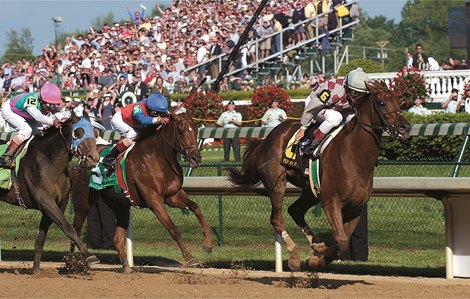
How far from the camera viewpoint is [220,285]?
365 inches

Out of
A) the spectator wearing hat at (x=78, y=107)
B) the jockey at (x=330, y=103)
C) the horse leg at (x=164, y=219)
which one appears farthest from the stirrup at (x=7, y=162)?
the spectator wearing hat at (x=78, y=107)

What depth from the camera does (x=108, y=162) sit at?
10.9 m

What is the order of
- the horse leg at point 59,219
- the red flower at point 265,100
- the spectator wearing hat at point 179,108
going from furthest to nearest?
the red flower at point 265,100 < the spectator wearing hat at point 179,108 < the horse leg at point 59,219

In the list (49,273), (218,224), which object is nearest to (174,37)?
(218,224)

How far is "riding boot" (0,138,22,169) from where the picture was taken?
→ 34.3 ft

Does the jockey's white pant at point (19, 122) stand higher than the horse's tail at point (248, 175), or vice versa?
the jockey's white pant at point (19, 122)

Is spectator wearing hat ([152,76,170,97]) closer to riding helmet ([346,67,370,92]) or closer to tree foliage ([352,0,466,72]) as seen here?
riding helmet ([346,67,370,92])

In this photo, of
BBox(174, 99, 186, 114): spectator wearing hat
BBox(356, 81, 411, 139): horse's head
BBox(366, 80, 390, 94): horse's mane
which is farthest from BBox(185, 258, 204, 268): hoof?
BBox(366, 80, 390, 94): horse's mane

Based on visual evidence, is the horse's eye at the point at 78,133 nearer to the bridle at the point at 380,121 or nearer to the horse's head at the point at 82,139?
the horse's head at the point at 82,139

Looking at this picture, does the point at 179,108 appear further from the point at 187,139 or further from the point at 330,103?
the point at 330,103

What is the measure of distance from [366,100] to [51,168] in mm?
3259

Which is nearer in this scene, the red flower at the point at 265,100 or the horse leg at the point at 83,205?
the horse leg at the point at 83,205

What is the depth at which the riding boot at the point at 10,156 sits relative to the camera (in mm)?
10461

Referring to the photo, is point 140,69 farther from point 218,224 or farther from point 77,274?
point 77,274
